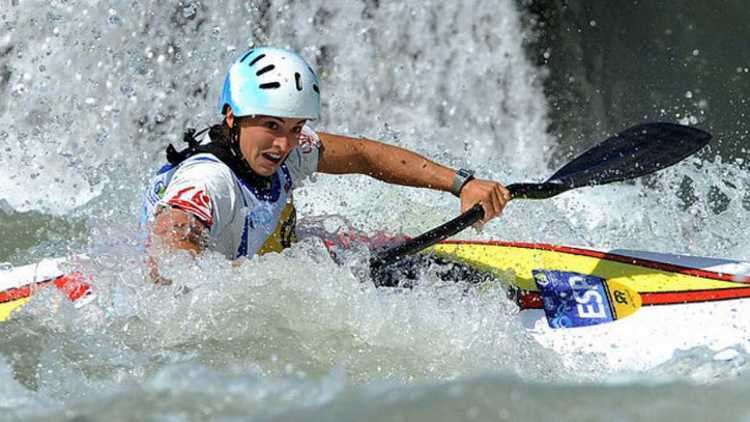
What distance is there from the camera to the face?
11.9ft

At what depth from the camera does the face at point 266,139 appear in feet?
11.9

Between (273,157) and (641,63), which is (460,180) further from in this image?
(641,63)

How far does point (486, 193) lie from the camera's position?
396 cm

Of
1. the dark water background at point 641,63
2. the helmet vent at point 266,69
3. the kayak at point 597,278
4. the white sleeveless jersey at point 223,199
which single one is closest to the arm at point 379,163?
the white sleeveless jersey at point 223,199

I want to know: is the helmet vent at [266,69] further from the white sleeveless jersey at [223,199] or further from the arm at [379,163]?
the arm at [379,163]

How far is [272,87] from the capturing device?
3.59 m

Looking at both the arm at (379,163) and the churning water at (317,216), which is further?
the arm at (379,163)

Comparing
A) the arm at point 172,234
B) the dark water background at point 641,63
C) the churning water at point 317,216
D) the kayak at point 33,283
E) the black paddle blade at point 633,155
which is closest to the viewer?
the churning water at point 317,216

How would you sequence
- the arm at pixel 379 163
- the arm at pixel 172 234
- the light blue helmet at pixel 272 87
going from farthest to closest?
the arm at pixel 379 163, the light blue helmet at pixel 272 87, the arm at pixel 172 234

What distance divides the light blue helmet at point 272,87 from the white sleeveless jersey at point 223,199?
0.20 meters

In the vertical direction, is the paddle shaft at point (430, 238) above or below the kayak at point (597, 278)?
above

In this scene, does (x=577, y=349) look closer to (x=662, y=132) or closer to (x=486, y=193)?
(x=486, y=193)

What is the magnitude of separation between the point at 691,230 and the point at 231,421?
11.1 feet

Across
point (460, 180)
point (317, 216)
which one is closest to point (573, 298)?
point (460, 180)
